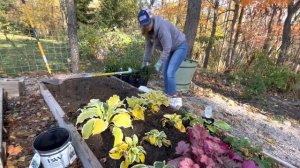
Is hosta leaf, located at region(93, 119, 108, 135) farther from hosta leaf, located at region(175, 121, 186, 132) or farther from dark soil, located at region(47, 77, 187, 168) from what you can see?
hosta leaf, located at region(175, 121, 186, 132)

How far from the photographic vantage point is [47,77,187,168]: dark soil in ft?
6.01

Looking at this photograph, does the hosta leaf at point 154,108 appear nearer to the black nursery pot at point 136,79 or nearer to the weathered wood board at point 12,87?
the black nursery pot at point 136,79

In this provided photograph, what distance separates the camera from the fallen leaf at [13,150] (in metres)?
2.12

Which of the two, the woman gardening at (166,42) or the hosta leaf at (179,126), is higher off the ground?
the woman gardening at (166,42)

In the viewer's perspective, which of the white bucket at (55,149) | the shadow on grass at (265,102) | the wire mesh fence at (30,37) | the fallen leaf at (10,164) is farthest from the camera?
the shadow on grass at (265,102)

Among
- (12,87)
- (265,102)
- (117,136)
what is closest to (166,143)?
(117,136)

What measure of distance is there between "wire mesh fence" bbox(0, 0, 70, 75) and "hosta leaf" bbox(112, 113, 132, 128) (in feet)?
13.2

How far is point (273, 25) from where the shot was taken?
37.4 ft

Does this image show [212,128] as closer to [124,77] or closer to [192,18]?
[124,77]

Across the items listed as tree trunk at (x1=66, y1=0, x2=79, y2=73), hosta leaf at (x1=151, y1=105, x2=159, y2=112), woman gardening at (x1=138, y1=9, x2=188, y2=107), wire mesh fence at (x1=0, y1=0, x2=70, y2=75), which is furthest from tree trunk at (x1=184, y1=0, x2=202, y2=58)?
hosta leaf at (x1=151, y1=105, x2=159, y2=112)

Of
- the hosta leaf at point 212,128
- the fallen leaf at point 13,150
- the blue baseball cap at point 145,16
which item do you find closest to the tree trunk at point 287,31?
the blue baseball cap at point 145,16

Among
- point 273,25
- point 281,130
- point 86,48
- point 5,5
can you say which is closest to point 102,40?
point 86,48

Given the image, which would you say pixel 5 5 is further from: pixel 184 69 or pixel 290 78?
pixel 290 78

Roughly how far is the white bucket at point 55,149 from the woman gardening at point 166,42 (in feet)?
5.32
